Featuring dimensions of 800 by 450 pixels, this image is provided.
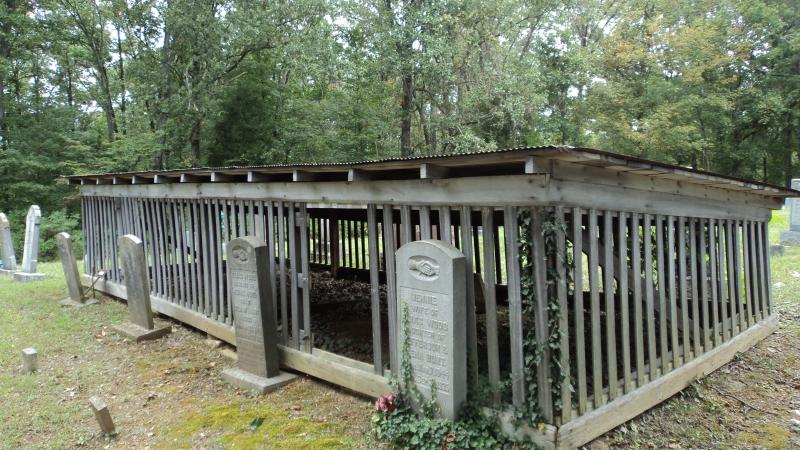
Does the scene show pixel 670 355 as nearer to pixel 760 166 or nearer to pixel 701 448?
pixel 701 448

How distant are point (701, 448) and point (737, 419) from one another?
923 millimetres

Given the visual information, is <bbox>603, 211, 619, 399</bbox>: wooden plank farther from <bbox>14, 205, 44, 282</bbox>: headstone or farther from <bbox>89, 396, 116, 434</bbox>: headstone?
<bbox>14, 205, 44, 282</bbox>: headstone

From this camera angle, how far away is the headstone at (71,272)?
9086 mm

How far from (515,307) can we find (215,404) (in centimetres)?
337

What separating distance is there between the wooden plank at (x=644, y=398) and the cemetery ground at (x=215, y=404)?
100 mm

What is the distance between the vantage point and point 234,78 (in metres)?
19.9

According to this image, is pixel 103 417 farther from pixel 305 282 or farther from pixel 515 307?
pixel 515 307

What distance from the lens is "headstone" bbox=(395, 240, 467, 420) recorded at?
3959 millimetres

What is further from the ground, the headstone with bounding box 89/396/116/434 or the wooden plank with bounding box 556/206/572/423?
the wooden plank with bounding box 556/206/572/423

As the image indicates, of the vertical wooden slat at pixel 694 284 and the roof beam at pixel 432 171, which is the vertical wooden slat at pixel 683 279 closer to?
the vertical wooden slat at pixel 694 284

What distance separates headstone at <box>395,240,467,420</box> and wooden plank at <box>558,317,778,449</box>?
0.90m

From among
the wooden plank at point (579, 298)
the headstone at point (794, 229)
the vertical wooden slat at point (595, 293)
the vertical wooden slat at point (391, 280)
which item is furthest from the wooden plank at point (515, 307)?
the headstone at point (794, 229)

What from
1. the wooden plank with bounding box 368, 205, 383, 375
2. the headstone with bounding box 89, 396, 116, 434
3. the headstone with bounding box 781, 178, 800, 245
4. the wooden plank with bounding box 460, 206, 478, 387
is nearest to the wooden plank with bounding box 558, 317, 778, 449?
the wooden plank with bounding box 460, 206, 478, 387

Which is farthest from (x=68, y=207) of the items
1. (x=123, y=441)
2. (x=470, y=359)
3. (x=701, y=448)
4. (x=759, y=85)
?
(x=759, y=85)
